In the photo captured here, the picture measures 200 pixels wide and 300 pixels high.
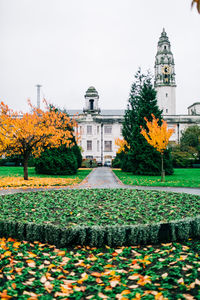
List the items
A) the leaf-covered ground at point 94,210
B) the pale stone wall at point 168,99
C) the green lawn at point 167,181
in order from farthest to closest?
1. the pale stone wall at point 168,99
2. the green lawn at point 167,181
3. the leaf-covered ground at point 94,210

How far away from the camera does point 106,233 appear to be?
5.02 m

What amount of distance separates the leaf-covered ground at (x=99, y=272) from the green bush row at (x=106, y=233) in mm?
163

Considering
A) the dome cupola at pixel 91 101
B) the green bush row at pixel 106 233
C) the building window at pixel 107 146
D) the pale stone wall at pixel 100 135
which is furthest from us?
the dome cupola at pixel 91 101

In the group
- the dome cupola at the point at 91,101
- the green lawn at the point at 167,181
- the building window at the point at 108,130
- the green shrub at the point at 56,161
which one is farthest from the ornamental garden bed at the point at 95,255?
the dome cupola at the point at 91,101

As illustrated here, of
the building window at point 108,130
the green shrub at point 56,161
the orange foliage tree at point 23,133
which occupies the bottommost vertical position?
the green shrub at point 56,161

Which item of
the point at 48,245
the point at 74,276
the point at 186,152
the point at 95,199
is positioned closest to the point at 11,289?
the point at 74,276

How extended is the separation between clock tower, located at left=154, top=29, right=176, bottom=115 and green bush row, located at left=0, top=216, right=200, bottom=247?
57.9m

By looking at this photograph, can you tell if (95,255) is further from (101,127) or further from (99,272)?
(101,127)

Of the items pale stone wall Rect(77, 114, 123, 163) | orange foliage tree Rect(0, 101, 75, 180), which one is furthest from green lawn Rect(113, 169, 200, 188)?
pale stone wall Rect(77, 114, 123, 163)

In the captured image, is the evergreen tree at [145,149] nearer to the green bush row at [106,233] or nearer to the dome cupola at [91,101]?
the green bush row at [106,233]

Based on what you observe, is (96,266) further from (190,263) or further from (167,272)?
(190,263)

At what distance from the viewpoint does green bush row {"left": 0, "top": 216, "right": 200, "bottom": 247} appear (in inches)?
197

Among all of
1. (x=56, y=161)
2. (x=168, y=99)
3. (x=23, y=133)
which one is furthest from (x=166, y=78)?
(x=23, y=133)

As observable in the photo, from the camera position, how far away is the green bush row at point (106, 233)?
500 cm
